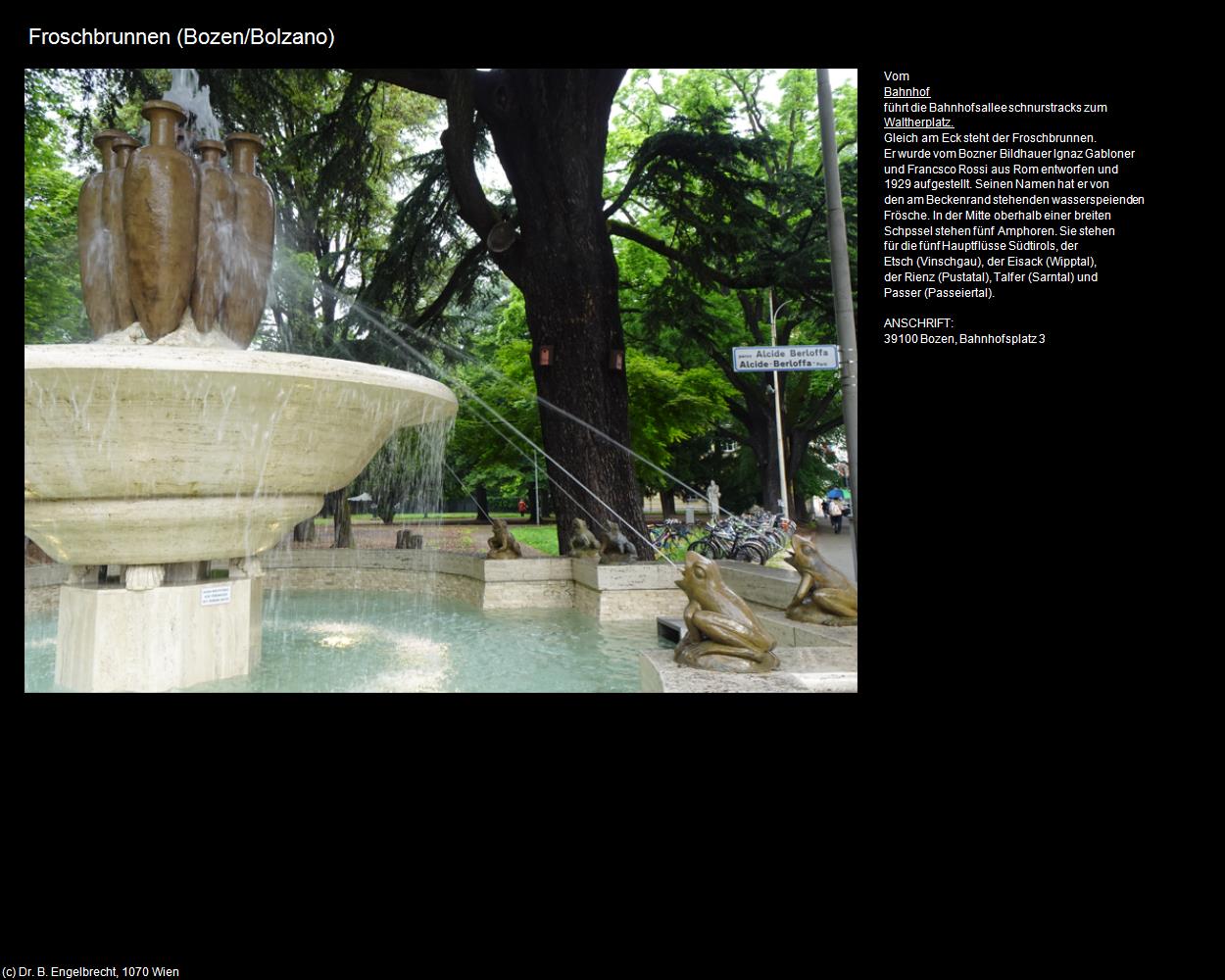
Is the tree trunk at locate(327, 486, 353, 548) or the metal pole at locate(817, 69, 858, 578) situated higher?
the metal pole at locate(817, 69, 858, 578)

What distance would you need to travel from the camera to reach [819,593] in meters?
6.25

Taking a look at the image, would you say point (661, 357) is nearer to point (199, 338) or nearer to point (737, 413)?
point (737, 413)

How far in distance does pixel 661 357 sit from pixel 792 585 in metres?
13.8

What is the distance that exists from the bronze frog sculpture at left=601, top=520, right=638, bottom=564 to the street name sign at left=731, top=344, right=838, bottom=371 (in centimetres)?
450

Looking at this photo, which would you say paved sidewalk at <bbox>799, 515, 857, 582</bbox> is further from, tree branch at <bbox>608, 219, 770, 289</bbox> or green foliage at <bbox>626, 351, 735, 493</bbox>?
tree branch at <bbox>608, 219, 770, 289</bbox>

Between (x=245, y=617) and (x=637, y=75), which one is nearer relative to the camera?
(x=245, y=617)

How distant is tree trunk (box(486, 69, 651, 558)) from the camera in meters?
11.6

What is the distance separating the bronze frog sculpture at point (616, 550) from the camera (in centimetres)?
1011

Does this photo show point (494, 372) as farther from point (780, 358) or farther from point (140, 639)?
point (140, 639)

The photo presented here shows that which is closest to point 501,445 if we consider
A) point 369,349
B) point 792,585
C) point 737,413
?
point 369,349

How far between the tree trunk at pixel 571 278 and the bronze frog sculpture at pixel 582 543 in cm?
57

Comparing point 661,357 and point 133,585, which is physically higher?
point 661,357

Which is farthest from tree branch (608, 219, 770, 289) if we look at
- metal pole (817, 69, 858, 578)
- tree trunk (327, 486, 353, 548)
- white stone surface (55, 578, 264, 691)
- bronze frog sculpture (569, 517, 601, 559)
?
white stone surface (55, 578, 264, 691)

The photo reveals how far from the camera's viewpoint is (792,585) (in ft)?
24.9
